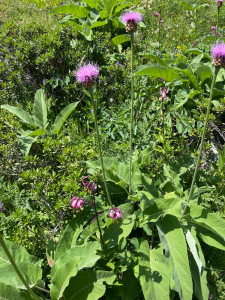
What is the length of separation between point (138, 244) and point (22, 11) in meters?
7.26

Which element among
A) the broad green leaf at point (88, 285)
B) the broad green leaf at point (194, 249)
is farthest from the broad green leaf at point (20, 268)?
the broad green leaf at point (194, 249)

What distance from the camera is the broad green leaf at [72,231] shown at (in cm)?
183

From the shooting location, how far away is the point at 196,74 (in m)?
3.50

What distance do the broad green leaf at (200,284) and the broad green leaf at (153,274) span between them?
0.30m

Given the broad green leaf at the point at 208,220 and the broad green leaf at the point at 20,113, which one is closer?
the broad green leaf at the point at 208,220

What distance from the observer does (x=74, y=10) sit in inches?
172

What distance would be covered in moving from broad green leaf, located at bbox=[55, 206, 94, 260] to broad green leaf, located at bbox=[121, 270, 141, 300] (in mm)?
495

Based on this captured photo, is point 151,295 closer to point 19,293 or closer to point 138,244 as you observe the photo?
point 138,244

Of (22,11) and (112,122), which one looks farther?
(22,11)

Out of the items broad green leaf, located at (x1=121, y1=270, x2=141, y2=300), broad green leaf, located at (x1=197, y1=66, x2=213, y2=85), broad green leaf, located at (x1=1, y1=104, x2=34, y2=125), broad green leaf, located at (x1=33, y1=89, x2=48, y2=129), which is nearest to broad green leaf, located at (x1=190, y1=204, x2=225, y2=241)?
broad green leaf, located at (x1=121, y1=270, x2=141, y2=300)

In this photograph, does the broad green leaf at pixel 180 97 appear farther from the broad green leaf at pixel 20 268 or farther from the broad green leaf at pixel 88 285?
the broad green leaf at pixel 20 268

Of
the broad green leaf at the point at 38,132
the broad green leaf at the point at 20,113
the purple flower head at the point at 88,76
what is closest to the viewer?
the purple flower head at the point at 88,76

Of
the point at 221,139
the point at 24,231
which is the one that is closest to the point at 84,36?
the point at 221,139

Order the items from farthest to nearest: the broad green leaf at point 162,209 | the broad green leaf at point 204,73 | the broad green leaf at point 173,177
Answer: the broad green leaf at point 204,73, the broad green leaf at point 173,177, the broad green leaf at point 162,209
